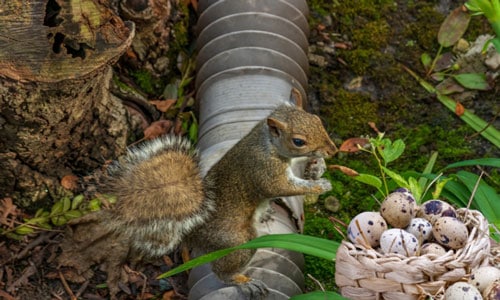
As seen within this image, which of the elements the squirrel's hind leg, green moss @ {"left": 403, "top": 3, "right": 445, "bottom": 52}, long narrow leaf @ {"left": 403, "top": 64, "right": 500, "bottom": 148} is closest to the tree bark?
the squirrel's hind leg

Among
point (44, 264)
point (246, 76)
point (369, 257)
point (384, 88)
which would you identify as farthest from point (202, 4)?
point (369, 257)

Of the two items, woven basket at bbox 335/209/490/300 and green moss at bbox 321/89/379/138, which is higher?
woven basket at bbox 335/209/490/300

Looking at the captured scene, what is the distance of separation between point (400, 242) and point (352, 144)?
174 centimetres

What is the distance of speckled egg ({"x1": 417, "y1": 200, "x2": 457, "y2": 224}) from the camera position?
186 centimetres

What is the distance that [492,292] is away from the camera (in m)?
1.66

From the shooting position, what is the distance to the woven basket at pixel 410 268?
1704 mm

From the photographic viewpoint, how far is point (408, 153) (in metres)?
3.43

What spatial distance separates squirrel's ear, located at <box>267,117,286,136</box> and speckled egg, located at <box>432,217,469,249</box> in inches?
29.4

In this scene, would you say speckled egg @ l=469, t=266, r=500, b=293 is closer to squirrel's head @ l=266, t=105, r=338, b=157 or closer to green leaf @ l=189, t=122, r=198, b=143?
squirrel's head @ l=266, t=105, r=338, b=157

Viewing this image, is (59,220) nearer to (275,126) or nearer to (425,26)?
(275,126)

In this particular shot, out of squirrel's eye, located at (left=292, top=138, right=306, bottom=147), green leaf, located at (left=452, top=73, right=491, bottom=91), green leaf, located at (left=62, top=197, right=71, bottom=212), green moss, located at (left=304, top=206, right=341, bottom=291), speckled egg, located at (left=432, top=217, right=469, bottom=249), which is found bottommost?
green moss, located at (left=304, top=206, right=341, bottom=291)

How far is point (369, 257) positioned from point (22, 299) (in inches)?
66.0

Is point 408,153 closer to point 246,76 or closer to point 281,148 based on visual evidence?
point 246,76

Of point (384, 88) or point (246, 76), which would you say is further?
point (384, 88)
